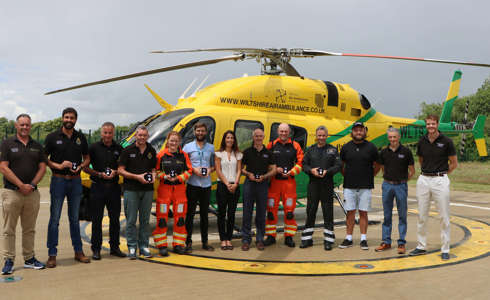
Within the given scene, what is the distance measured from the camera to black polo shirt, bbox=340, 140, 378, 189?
617 centimetres

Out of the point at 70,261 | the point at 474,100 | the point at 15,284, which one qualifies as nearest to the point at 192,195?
the point at 70,261

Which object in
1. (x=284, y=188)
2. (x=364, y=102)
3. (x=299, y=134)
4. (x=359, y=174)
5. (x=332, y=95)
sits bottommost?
(x=284, y=188)

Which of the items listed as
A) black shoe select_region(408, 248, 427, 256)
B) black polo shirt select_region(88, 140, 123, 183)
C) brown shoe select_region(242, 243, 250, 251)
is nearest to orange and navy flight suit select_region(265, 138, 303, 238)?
brown shoe select_region(242, 243, 250, 251)

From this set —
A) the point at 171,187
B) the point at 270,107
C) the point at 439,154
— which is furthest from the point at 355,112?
the point at 171,187

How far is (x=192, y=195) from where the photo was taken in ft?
19.6

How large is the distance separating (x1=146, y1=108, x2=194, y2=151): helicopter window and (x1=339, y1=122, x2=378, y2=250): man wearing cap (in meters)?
2.94

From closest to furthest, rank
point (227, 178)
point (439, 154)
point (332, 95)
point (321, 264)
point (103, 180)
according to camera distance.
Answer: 1. point (321, 264)
2. point (103, 180)
3. point (439, 154)
4. point (227, 178)
5. point (332, 95)

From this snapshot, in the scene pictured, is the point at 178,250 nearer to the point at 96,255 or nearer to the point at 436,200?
the point at 96,255

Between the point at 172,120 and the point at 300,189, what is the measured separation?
313cm

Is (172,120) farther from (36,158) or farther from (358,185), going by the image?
(358,185)

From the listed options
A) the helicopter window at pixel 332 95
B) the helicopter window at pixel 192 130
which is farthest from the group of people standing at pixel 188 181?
the helicopter window at pixel 332 95

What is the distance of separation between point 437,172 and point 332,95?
142 inches

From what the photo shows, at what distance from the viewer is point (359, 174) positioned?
618 centimetres

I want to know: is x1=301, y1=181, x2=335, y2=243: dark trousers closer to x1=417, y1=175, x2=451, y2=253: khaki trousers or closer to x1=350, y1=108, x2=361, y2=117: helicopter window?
x1=417, y1=175, x2=451, y2=253: khaki trousers
